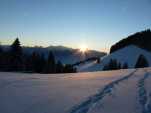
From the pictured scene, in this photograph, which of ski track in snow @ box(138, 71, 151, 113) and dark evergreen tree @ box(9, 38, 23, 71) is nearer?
ski track in snow @ box(138, 71, 151, 113)

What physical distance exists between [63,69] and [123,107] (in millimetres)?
64521

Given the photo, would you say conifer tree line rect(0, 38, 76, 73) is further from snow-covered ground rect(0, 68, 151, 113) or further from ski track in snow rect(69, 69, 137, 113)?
ski track in snow rect(69, 69, 137, 113)

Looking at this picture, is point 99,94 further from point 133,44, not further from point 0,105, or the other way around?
point 133,44

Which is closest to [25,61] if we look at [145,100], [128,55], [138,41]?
[145,100]

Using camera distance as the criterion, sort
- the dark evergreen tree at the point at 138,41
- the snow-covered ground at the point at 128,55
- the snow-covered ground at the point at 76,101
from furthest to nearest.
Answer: the dark evergreen tree at the point at 138,41 < the snow-covered ground at the point at 128,55 < the snow-covered ground at the point at 76,101

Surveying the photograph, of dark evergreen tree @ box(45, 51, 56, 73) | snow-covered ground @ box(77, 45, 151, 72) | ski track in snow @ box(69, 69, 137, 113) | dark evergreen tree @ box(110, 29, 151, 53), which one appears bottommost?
ski track in snow @ box(69, 69, 137, 113)

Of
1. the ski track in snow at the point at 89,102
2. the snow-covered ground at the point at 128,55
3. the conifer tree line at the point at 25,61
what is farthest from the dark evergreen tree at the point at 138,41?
the ski track in snow at the point at 89,102

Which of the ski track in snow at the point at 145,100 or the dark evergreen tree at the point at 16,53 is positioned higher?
the dark evergreen tree at the point at 16,53

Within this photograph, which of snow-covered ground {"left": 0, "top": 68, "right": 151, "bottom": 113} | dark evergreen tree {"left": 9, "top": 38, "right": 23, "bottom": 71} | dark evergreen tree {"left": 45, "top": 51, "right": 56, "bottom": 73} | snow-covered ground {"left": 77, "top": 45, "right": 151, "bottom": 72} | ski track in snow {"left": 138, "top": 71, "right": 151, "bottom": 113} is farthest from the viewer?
snow-covered ground {"left": 77, "top": 45, "right": 151, "bottom": 72}

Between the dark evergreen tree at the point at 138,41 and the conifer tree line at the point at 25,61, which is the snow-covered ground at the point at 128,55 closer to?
the dark evergreen tree at the point at 138,41

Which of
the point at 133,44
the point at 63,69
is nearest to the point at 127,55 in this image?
the point at 133,44

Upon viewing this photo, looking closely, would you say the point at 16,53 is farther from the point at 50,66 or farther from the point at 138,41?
the point at 138,41

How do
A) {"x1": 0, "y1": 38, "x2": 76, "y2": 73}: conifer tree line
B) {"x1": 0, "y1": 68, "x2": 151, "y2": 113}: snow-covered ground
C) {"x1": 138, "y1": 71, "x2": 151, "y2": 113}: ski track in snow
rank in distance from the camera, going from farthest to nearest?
1. {"x1": 0, "y1": 38, "x2": 76, "y2": 73}: conifer tree line
2. {"x1": 0, "y1": 68, "x2": 151, "y2": 113}: snow-covered ground
3. {"x1": 138, "y1": 71, "x2": 151, "y2": 113}: ski track in snow

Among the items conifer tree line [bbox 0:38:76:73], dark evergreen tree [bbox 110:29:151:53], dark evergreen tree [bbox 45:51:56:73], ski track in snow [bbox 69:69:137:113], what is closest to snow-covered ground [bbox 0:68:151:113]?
ski track in snow [bbox 69:69:137:113]
